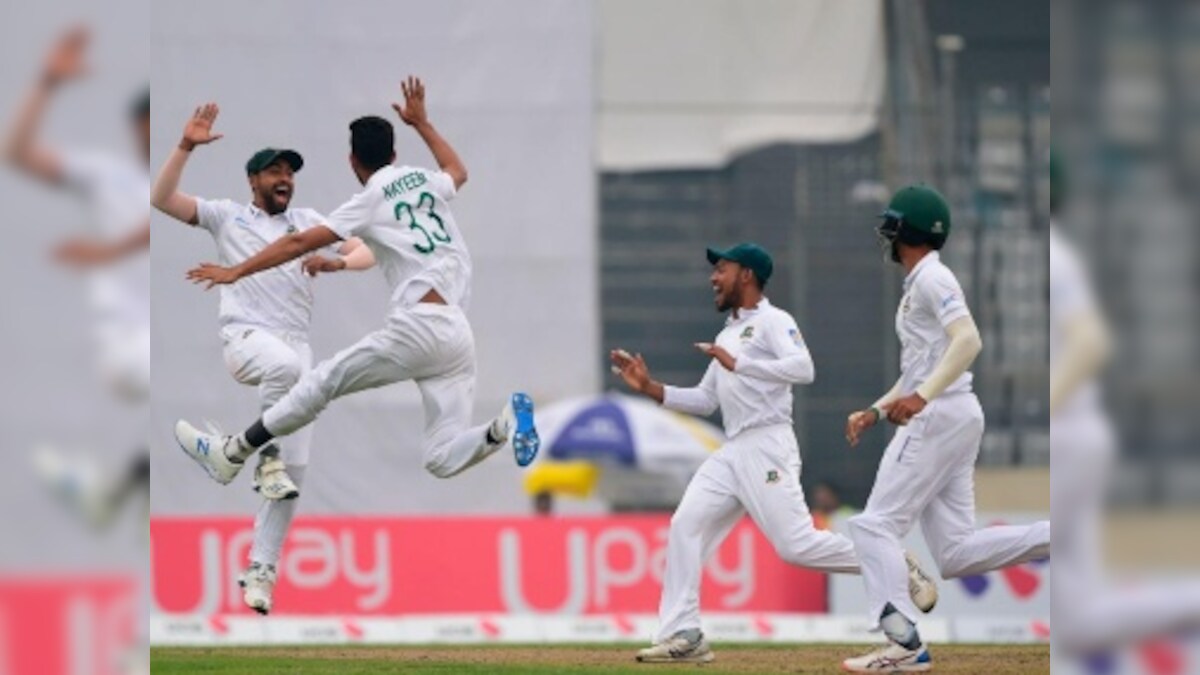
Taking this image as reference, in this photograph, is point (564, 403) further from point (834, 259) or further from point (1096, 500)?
point (1096, 500)

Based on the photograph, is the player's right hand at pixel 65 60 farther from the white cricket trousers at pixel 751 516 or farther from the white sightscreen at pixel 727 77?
the white sightscreen at pixel 727 77

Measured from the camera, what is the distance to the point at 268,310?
1076 cm

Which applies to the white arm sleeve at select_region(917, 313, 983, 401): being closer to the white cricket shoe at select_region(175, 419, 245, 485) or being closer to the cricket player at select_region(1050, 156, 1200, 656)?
the white cricket shoe at select_region(175, 419, 245, 485)

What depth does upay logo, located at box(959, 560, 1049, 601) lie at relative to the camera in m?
17.2

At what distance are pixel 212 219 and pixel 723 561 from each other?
302 inches

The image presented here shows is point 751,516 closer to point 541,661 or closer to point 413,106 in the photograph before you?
point 541,661

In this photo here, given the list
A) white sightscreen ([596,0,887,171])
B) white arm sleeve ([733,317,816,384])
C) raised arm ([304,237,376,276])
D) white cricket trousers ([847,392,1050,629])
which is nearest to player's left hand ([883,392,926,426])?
white cricket trousers ([847,392,1050,629])

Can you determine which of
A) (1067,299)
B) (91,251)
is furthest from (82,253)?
(1067,299)

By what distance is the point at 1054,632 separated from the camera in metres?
2.34

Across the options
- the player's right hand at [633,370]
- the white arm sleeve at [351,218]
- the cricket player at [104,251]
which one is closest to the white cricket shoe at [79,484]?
the cricket player at [104,251]

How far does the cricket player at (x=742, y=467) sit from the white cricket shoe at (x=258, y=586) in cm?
173

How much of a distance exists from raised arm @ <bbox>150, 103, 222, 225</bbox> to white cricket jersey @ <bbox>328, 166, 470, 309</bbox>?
0.68m

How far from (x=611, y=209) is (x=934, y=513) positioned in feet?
32.9

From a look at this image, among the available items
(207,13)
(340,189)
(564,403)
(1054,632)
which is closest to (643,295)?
(564,403)
